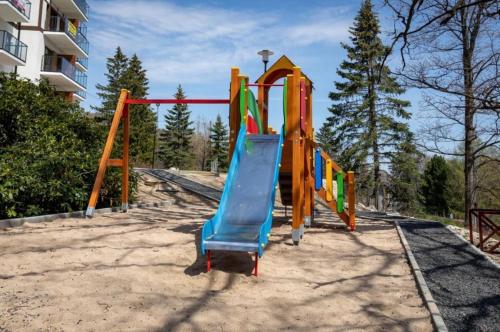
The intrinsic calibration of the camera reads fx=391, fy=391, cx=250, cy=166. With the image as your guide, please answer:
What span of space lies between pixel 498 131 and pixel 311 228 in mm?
6305

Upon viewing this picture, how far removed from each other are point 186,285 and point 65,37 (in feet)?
95.7

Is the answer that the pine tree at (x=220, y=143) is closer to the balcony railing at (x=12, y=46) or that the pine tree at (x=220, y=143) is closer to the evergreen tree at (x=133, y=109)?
the evergreen tree at (x=133, y=109)

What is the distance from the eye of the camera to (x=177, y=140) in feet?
184

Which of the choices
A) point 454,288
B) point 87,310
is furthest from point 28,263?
point 454,288

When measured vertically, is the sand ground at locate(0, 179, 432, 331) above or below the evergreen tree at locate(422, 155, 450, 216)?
below

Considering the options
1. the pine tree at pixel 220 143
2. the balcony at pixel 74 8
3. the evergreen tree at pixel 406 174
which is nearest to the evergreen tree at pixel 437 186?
the evergreen tree at pixel 406 174

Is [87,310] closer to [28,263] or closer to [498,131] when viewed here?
[28,263]

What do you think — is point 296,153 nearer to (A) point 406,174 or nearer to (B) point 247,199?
(B) point 247,199

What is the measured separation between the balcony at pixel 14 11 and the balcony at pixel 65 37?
12.5 ft

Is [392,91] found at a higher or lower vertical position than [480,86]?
higher

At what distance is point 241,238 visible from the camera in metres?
5.68

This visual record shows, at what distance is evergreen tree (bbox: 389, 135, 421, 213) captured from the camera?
88.6 ft

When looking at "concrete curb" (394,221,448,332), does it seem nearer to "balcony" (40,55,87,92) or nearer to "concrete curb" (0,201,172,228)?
"concrete curb" (0,201,172,228)

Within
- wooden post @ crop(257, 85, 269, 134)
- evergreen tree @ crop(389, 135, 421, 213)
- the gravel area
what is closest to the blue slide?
wooden post @ crop(257, 85, 269, 134)
